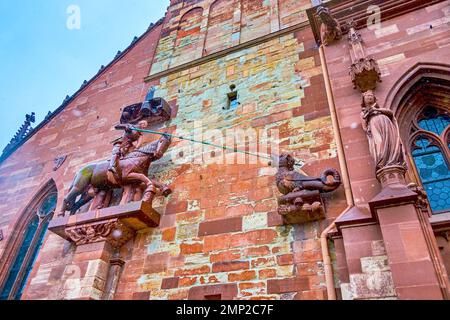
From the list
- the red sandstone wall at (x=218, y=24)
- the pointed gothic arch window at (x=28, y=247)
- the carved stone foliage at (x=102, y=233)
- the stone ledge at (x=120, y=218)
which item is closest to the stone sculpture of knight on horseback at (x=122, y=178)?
the stone ledge at (x=120, y=218)

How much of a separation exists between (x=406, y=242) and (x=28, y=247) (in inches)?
286

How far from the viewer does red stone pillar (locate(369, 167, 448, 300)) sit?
3.49 metres

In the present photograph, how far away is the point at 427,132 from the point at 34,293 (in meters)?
6.71

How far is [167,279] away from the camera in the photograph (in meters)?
5.20

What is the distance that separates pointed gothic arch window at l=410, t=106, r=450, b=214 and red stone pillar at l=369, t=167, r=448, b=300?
2.76ft

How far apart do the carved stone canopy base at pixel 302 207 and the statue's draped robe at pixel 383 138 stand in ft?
2.87

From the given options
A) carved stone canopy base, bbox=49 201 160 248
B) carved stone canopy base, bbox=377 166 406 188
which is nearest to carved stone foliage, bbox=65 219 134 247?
carved stone canopy base, bbox=49 201 160 248

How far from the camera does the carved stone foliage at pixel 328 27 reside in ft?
21.1

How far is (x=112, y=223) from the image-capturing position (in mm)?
5773

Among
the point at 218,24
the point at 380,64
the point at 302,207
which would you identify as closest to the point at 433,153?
the point at 380,64

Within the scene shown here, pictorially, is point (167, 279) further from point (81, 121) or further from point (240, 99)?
point (81, 121)

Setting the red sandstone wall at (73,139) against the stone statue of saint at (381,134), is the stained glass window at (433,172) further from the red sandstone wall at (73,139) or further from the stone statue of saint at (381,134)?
the red sandstone wall at (73,139)

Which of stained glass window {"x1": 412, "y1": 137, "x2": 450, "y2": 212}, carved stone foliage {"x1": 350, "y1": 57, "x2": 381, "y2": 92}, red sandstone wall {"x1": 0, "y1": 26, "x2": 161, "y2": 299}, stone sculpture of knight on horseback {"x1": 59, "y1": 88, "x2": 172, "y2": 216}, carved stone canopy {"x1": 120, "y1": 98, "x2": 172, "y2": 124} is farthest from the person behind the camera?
red sandstone wall {"x1": 0, "y1": 26, "x2": 161, "y2": 299}

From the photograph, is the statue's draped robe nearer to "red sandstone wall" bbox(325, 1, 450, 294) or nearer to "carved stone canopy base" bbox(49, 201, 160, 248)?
"red sandstone wall" bbox(325, 1, 450, 294)
